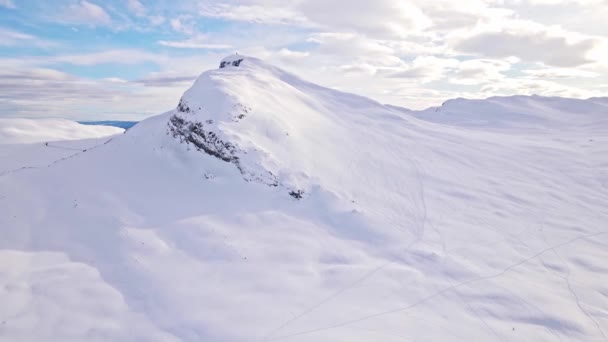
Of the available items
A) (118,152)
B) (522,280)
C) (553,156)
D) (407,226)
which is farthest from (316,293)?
(553,156)

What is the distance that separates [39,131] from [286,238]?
236ft

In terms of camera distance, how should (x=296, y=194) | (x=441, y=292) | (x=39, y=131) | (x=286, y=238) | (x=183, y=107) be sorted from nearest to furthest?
(x=441, y=292) → (x=286, y=238) → (x=296, y=194) → (x=183, y=107) → (x=39, y=131)

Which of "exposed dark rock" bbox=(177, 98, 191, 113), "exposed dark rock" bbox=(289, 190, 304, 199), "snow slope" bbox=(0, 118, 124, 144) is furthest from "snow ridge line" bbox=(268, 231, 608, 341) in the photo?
"snow slope" bbox=(0, 118, 124, 144)

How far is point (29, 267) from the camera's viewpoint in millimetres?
10469

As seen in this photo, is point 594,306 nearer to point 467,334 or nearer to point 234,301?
point 467,334

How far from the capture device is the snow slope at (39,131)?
5691 centimetres

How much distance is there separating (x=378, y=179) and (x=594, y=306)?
9483 millimetres

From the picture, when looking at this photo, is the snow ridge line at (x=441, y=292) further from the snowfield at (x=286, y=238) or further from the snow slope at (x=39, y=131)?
the snow slope at (x=39, y=131)

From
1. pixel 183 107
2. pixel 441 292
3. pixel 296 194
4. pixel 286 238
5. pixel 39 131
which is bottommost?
pixel 39 131

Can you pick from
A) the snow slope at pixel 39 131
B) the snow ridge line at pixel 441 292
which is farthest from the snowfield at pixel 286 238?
the snow slope at pixel 39 131

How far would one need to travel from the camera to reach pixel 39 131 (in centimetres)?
6512

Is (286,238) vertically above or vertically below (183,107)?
below

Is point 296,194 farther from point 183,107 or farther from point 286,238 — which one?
point 183,107

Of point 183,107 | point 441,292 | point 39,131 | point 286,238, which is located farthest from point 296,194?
point 39,131
